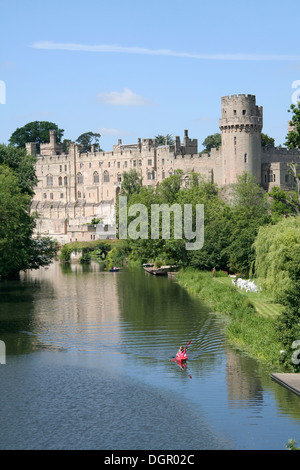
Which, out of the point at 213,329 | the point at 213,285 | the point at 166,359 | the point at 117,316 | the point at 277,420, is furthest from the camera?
the point at 213,285

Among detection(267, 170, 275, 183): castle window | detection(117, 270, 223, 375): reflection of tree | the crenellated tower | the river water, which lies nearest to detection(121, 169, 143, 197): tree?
the crenellated tower

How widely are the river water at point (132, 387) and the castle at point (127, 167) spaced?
157 feet

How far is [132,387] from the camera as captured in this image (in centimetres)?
2347

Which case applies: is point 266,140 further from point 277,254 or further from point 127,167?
point 277,254

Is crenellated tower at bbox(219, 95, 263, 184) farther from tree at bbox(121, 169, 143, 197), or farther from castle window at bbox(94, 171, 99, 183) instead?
castle window at bbox(94, 171, 99, 183)

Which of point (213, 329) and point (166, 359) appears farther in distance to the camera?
point (213, 329)

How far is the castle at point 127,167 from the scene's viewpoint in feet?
277

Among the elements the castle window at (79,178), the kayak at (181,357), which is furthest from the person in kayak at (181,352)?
the castle window at (79,178)

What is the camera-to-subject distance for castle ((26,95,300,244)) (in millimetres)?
84375

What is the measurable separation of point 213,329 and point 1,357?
9.36m

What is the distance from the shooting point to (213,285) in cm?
4541

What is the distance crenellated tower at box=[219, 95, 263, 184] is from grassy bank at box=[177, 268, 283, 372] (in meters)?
35.1

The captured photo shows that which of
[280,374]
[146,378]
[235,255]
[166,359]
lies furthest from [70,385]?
[235,255]
